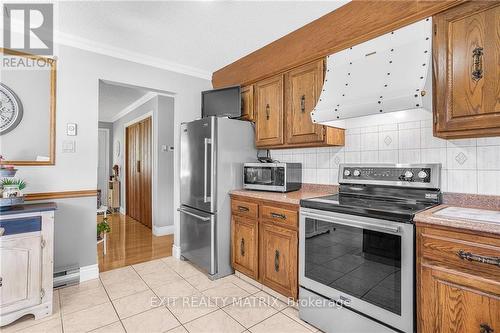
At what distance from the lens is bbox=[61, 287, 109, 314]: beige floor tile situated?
2125mm

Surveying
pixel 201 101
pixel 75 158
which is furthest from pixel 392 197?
pixel 75 158

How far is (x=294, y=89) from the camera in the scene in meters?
2.54

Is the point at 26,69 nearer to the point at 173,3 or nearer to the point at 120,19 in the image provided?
the point at 120,19

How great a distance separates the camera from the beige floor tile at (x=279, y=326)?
6.06 feet

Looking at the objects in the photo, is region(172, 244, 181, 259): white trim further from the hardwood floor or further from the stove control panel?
the stove control panel

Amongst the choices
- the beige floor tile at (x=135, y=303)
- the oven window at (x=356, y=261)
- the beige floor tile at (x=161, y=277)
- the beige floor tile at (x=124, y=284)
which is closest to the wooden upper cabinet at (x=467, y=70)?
the oven window at (x=356, y=261)

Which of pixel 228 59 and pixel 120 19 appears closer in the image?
pixel 120 19

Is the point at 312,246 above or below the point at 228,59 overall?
below

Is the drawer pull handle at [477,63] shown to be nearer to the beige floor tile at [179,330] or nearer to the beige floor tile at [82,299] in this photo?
the beige floor tile at [179,330]

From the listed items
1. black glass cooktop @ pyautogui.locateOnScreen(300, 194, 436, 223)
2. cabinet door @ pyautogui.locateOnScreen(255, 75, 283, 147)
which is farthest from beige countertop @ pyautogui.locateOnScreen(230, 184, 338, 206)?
cabinet door @ pyautogui.locateOnScreen(255, 75, 283, 147)

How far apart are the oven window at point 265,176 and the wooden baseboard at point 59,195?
5.42 ft

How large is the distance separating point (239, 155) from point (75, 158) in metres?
1.69

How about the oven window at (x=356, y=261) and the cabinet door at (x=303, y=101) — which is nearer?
the oven window at (x=356, y=261)

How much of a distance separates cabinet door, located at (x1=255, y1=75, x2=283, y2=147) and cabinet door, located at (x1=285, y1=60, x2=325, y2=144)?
3.9 inches
